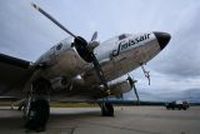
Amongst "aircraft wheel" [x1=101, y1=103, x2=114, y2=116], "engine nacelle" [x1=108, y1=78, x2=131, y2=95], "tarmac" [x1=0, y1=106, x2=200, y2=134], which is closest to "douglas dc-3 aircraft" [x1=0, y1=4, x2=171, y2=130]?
"tarmac" [x1=0, y1=106, x2=200, y2=134]

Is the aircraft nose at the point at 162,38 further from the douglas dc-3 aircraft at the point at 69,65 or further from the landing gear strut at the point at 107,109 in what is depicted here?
the landing gear strut at the point at 107,109

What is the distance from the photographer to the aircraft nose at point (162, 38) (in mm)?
11430

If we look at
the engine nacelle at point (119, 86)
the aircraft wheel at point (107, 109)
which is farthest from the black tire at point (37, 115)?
the aircraft wheel at point (107, 109)

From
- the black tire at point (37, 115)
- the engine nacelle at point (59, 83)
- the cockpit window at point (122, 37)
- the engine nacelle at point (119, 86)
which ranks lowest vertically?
the black tire at point (37, 115)

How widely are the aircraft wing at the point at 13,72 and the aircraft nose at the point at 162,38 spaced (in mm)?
6139

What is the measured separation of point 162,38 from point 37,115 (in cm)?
→ 666

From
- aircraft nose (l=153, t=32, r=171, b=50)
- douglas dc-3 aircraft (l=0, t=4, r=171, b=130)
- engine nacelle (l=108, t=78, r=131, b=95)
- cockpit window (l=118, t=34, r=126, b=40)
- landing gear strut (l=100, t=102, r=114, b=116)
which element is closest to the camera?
douglas dc-3 aircraft (l=0, t=4, r=171, b=130)

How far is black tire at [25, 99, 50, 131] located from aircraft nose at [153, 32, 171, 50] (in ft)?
19.6

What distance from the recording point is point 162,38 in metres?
11.4

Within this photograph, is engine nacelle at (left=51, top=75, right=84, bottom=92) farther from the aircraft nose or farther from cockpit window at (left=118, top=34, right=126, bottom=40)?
the aircraft nose

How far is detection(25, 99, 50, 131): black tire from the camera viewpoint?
9.48m

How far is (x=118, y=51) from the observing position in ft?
39.1

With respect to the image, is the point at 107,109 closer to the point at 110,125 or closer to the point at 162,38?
the point at 110,125

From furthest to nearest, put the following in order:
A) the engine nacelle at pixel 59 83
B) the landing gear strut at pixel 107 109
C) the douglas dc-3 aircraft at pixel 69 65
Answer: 1. the landing gear strut at pixel 107 109
2. the engine nacelle at pixel 59 83
3. the douglas dc-3 aircraft at pixel 69 65
